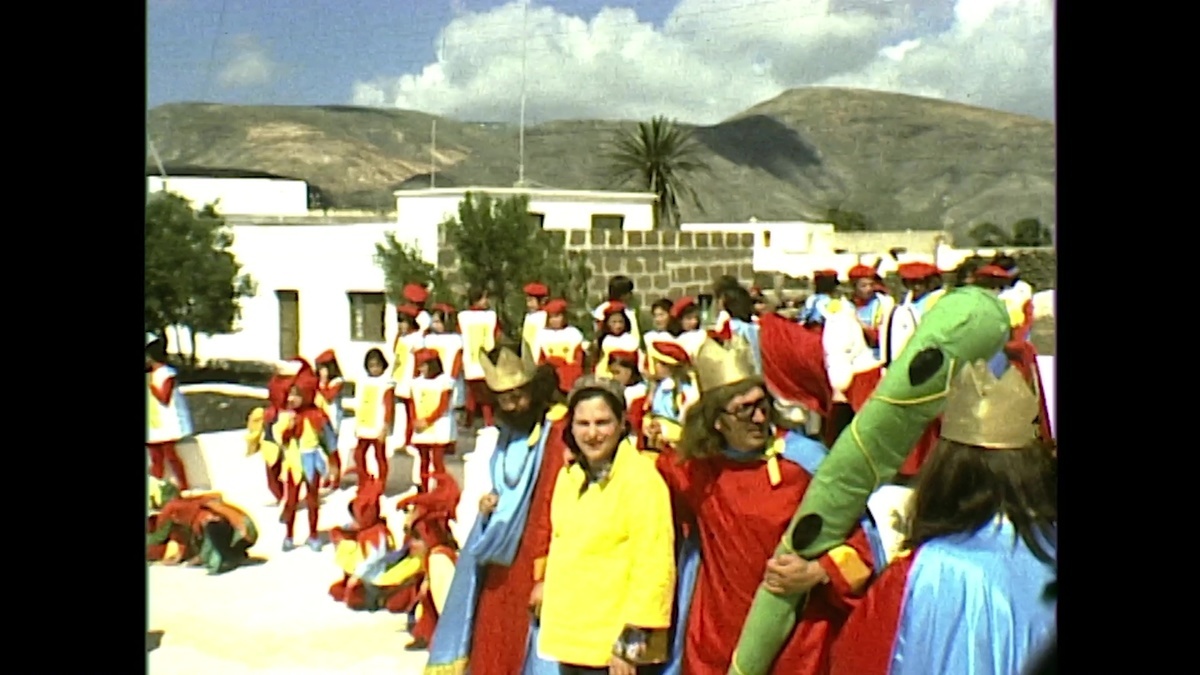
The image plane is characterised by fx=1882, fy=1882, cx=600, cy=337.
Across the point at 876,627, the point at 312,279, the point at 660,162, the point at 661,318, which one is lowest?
the point at 876,627

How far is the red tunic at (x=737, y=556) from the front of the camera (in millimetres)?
5641

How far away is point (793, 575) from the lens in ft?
18.4

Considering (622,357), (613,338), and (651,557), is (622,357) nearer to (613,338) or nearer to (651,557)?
(613,338)

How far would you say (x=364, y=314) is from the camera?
6.40 metres

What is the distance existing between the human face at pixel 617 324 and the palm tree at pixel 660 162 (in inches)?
14.0

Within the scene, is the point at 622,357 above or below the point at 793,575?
above

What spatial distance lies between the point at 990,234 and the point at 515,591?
1.88 m

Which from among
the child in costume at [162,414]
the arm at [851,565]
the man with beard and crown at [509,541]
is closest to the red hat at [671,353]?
the man with beard and crown at [509,541]

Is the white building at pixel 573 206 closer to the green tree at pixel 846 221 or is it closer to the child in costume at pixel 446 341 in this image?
the child in costume at pixel 446 341

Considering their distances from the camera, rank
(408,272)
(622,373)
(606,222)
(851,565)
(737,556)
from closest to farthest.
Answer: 1. (851,565)
2. (737,556)
3. (622,373)
4. (606,222)
5. (408,272)

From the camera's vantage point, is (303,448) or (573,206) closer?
(573,206)

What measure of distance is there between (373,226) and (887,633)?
218 centimetres

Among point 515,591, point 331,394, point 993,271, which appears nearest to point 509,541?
point 515,591
